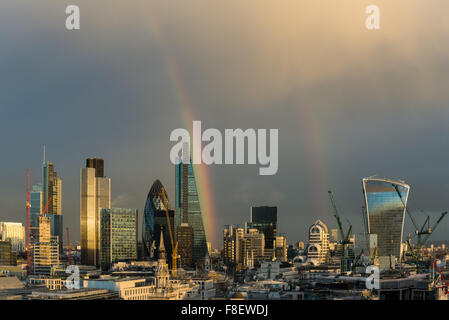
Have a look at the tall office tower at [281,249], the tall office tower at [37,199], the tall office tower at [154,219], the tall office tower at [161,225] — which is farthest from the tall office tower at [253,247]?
the tall office tower at [37,199]

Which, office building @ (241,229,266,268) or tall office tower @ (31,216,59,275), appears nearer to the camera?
tall office tower @ (31,216,59,275)

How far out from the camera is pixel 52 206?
136 metres

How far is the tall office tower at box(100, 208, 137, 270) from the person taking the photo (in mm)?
116938

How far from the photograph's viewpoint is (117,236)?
120 metres

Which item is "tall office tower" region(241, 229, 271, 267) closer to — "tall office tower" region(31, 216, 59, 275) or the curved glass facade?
the curved glass facade

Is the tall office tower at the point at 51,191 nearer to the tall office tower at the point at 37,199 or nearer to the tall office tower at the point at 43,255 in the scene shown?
the tall office tower at the point at 37,199

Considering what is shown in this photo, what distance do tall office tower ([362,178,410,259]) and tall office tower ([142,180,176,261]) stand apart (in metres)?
48.7

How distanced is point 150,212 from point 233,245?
78.9ft

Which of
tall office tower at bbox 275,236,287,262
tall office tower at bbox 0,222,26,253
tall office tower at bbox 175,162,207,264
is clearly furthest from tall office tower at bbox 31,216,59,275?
tall office tower at bbox 275,236,287,262

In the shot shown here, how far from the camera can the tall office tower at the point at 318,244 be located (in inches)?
4370

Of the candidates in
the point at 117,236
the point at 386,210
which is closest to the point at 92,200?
the point at 117,236
